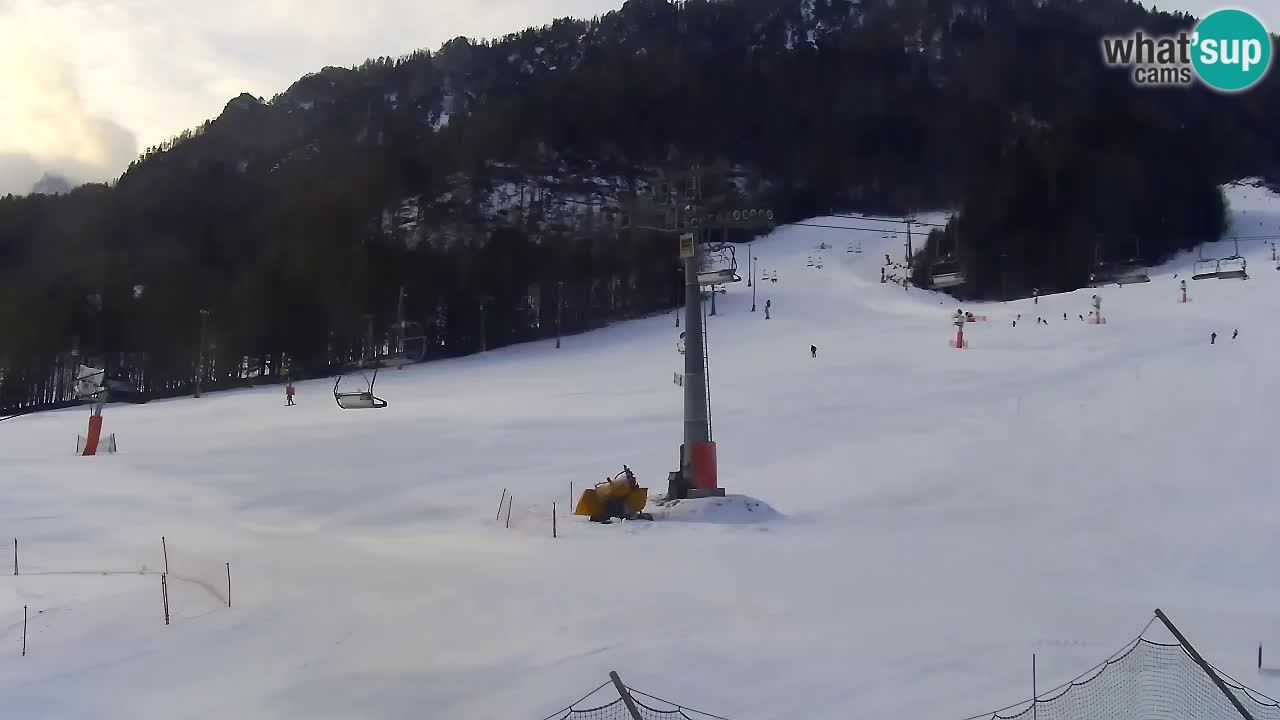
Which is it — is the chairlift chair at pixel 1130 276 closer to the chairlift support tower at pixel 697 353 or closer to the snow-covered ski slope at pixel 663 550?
A: the snow-covered ski slope at pixel 663 550

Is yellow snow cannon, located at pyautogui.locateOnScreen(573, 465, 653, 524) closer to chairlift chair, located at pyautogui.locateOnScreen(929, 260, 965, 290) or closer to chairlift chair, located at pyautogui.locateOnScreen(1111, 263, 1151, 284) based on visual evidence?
chairlift chair, located at pyautogui.locateOnScreen(929, 260, 965, 290)

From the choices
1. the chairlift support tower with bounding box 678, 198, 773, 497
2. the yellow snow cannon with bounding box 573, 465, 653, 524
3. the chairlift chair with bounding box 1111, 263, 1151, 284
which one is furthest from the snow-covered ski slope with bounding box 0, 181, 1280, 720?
the chairlift chair with bounding box 1111, 263, 1151, 284

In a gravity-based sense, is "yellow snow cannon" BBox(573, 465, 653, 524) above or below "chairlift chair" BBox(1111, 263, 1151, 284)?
below

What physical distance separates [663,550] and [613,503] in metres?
2.83

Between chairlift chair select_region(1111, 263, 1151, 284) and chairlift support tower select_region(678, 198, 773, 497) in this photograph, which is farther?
chairlift chair select_region(1111, 263, 1151, 284)

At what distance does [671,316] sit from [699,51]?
9923 centimetres

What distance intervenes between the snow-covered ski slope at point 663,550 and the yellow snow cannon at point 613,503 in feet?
1.64

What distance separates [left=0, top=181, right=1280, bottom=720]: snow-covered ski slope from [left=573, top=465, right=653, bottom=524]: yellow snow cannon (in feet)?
1.64

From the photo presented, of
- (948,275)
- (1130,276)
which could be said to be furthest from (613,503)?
(1130,276)

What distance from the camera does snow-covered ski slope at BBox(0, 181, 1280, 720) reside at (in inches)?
330

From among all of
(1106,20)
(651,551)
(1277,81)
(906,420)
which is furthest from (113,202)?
(1106,20)

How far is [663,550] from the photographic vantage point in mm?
13438

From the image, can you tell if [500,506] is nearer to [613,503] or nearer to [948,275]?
[613,503]

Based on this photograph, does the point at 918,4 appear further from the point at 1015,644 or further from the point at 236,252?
the point at 1015,644
